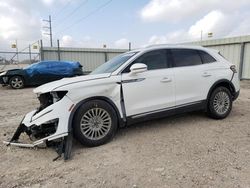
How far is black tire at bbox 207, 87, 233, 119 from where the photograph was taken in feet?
16.3

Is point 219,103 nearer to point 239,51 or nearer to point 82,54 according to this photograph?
point 239,51

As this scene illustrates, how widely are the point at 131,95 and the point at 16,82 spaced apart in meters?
9.62

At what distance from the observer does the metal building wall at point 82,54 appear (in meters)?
16.8

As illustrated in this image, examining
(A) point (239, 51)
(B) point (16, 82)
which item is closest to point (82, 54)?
(B) point (16, 82)

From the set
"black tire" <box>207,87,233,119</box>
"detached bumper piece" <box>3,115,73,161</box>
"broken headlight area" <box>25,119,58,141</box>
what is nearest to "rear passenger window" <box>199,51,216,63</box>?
"black tire" <box>207,87,233,119</box>

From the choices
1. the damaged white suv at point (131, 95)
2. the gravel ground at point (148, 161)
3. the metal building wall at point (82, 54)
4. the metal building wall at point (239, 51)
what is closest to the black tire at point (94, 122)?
the damaged white suv at point (131, 95)

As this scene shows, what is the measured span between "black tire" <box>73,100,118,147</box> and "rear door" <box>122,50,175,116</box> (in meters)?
0.36

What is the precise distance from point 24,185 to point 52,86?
1.58 m

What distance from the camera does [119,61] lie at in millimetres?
4500

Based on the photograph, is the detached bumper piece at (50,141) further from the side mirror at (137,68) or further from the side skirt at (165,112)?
the side mirror at (137,68)

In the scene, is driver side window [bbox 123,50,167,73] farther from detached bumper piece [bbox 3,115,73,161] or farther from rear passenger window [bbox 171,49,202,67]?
detached bumper piece [bbox 3,115,73,161]

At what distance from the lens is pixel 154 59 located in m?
4.45

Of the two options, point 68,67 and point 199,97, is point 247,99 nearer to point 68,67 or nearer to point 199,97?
point 199,97

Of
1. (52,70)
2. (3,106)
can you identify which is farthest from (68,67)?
(3,106)
